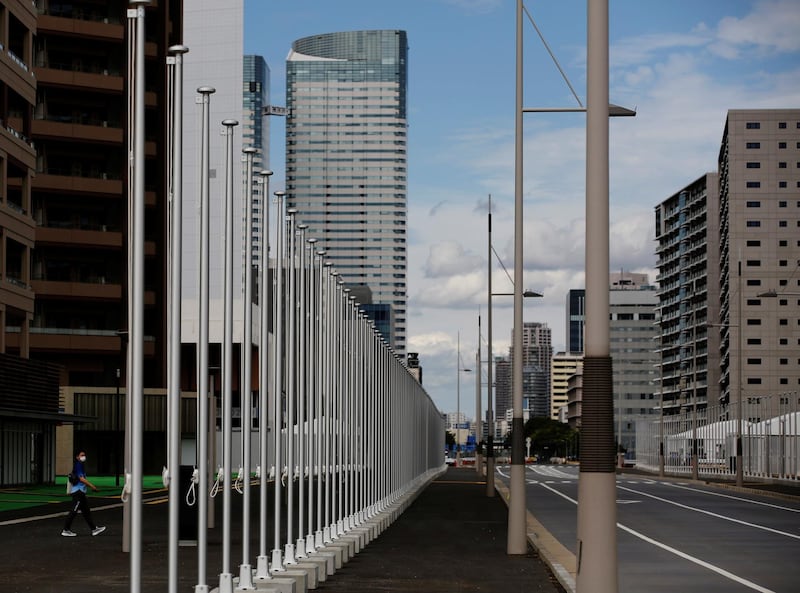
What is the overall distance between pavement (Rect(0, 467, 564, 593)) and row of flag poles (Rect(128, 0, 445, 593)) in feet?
2.78

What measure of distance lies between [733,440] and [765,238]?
8777 cm

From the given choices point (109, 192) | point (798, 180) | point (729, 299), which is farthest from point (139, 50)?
point (798, 180)

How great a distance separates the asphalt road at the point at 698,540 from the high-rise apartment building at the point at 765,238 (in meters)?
127

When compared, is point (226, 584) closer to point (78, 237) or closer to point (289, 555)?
point (289, 555)

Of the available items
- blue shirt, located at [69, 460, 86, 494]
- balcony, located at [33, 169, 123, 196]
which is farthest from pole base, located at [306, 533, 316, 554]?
balcony, located at [33, 169, 123, 196]

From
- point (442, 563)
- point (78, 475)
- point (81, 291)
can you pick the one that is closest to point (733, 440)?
point (81, 291)

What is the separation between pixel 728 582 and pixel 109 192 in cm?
7639

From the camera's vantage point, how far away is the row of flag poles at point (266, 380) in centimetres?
1066

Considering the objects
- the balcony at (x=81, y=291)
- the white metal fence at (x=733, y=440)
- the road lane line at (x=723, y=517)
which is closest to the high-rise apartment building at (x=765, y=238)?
the white metal fence at (x=733, y=440)

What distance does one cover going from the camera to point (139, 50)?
410 inches

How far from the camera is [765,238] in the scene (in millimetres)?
178750

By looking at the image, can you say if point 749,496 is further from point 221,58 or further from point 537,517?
point 221,58

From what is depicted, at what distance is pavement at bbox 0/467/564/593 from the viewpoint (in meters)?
18.8

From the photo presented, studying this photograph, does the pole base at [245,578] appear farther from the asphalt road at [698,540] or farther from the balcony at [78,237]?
the balcony at [78,237]
